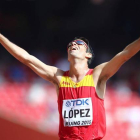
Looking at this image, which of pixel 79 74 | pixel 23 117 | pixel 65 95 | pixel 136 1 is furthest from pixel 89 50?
pixel 136 1

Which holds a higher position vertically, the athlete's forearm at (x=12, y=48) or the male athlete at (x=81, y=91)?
the athlete's forearm at (x=12, y=48)

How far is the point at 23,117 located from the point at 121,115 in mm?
1658

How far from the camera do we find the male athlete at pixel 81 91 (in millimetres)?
3141

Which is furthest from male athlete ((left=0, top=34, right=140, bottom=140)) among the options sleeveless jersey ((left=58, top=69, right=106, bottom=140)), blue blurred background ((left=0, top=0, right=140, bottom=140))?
blue blurred background ((left=0, top=0, right=140, bottom=140))

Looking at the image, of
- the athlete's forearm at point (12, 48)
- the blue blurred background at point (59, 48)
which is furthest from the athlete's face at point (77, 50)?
the blue blurred background at point (59, 48)

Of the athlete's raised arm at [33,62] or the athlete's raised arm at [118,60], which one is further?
the athlete's raised arm at [33,62]

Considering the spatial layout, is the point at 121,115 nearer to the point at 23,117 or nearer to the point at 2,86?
the point at 23,117

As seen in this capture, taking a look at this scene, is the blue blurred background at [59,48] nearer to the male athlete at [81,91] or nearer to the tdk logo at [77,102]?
the male athlete at [81,91]

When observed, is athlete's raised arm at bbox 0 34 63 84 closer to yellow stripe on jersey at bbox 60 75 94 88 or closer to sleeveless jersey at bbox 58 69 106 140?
yellow stripe on jersey at bbox 60 75 94 88

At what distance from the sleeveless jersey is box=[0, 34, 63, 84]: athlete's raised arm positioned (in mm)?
222

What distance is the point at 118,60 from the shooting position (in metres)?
3.13

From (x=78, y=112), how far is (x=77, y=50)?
27.0 inches

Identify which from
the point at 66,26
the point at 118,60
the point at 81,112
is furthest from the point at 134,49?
the point at 66,26

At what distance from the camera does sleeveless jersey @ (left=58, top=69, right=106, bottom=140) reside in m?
3.15
